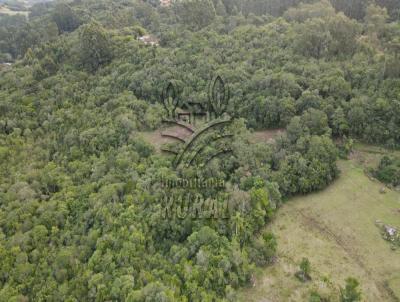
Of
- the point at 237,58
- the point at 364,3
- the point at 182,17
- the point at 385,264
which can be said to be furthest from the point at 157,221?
the point at 364,3

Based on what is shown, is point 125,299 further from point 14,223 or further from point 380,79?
point 380,79

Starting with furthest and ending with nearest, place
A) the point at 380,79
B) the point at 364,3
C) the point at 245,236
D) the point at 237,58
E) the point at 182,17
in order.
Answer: the point at 182,17 < the point at 364,3 < the point at 237,58 < the point at 380,79 < the point at 245,236

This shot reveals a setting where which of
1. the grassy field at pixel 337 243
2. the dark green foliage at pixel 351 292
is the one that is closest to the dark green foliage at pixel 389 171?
the grassy field at pixel 337 243

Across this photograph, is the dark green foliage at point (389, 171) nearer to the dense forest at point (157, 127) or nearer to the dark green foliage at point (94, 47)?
the dense forest at point (157, 127)

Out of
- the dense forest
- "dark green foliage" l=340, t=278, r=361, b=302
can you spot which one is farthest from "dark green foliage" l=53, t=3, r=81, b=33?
"dark green foliage" l=340, t=278, r=361, b=302

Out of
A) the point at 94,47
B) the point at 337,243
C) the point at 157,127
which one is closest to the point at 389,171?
the point at 337,243
